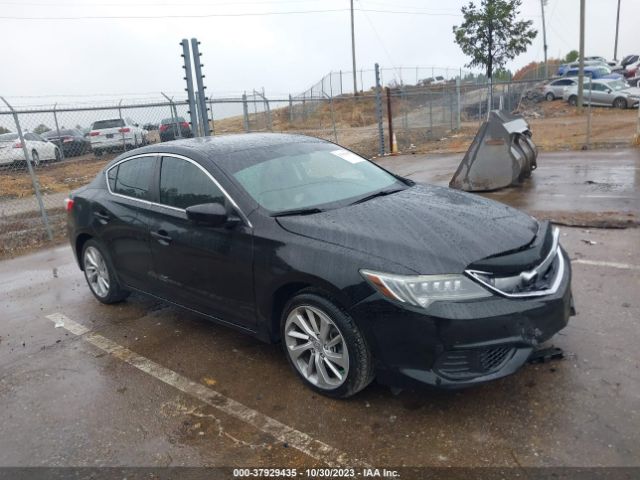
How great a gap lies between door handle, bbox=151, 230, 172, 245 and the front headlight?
200cm

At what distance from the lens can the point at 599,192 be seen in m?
8.48

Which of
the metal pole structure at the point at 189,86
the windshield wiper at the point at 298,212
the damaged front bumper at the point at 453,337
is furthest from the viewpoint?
the metal pole structure at the point at 189,86

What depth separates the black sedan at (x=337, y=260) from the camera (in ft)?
9.46

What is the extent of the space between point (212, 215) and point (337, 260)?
3.40 feet

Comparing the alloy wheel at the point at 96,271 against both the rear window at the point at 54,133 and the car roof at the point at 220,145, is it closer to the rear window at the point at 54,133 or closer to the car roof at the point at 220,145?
the car roof at the point at 220,145

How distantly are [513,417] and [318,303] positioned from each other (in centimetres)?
127

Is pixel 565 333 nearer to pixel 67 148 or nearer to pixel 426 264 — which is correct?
pixel 426 264

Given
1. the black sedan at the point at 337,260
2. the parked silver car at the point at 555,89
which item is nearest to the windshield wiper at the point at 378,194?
the black sedan at the point at 337,260

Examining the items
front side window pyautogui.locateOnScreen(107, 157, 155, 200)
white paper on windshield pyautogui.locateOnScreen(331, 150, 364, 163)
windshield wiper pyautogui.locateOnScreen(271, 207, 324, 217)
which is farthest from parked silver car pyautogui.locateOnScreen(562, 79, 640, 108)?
windshield wiper pyautogui.locateOnScreen(271, 207, 324, 217)

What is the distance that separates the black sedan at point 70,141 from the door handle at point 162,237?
42.7 ft

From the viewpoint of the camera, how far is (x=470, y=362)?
9.43 feet

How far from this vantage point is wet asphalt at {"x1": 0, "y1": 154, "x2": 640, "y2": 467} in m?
2.83

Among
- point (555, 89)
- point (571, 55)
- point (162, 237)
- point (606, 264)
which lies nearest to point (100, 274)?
point (162, 237)

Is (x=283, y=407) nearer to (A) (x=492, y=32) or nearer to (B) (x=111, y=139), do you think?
(B) (x=111, y=139)
